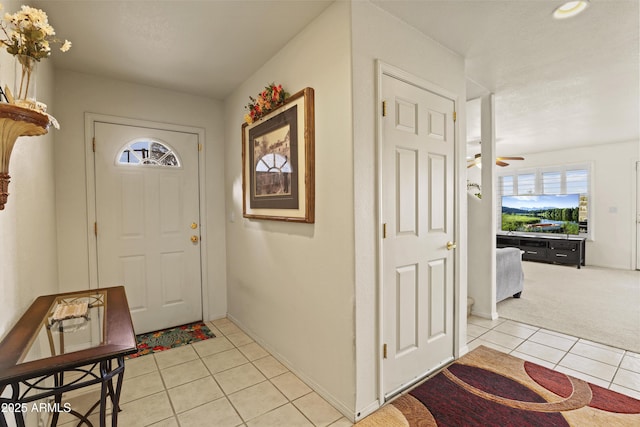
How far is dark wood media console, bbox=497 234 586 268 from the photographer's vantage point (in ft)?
19.9

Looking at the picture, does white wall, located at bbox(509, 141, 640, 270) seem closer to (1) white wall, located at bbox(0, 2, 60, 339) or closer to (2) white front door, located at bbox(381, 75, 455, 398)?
(2) white front door, located at bbox(381, 75, 455, 398)

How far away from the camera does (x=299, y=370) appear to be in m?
2.29

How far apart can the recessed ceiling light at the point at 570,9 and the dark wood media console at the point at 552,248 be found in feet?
18.4

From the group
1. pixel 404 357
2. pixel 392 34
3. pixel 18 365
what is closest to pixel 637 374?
pixel 404 357

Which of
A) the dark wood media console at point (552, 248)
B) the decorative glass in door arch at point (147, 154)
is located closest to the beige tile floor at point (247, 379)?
the decorative glass in door arch at point (147, 154)

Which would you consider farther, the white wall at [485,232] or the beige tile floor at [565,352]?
the white wall at [485,232]

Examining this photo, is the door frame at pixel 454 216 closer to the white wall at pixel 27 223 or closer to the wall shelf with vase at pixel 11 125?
the wall shelf with vase at pixel 11 125

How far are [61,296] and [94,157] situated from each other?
4.92 ft

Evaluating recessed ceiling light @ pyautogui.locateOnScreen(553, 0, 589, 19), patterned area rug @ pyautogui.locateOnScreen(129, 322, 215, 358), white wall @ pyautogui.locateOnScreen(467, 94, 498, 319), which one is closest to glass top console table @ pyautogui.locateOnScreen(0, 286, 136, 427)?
patterned area rug @ pyautogui.locateOnScreen(129, 322, 215, 358)

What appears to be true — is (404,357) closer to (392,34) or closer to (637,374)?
(637,374)

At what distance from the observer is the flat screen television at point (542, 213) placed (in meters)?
6.50

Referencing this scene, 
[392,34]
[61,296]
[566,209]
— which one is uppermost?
[392,34]

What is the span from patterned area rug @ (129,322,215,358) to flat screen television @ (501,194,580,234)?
23.6ft

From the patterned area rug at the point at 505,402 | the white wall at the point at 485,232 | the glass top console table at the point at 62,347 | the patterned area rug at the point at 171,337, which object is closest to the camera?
the glass top console table at the point at 62,347
